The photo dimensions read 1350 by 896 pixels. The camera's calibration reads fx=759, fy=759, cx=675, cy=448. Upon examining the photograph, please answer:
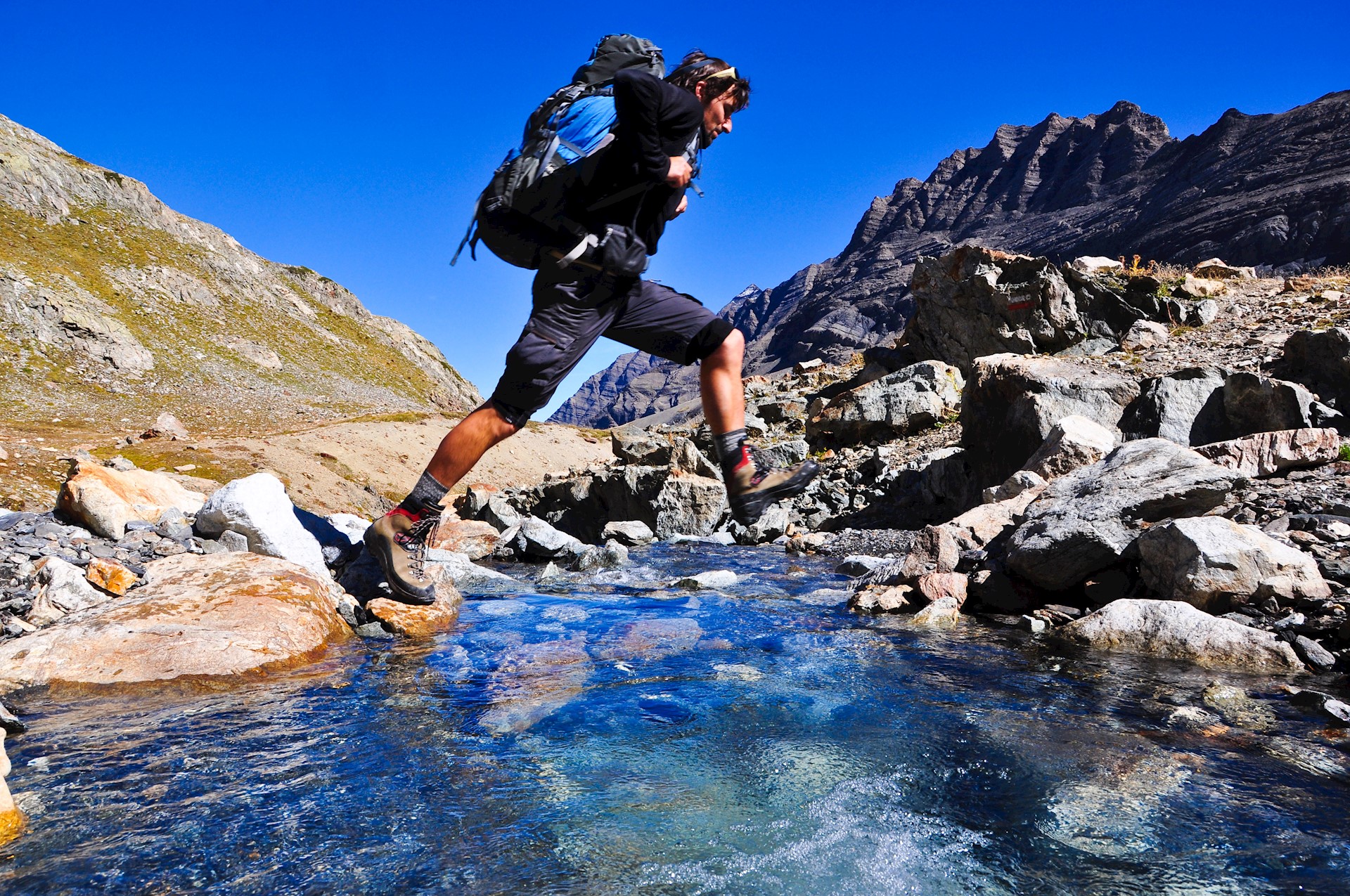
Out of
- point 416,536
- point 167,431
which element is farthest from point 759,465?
point 167,431

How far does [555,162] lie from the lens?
11.7 feet

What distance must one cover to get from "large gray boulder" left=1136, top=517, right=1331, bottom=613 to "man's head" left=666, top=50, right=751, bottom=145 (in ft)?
15.3

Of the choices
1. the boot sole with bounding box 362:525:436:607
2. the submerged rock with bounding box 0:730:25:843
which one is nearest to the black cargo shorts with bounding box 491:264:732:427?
the boot sole with bounding box 362:525:436:607

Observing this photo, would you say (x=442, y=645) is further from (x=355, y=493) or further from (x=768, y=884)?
(x=355, y=493)

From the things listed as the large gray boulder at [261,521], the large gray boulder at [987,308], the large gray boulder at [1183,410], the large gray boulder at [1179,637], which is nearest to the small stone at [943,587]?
the large gray boulder at [1179,637]

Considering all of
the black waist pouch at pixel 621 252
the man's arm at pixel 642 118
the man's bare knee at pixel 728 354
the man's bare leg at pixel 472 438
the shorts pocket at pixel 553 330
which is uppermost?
the man's arm at pixel 642 118

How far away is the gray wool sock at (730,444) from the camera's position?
415cm

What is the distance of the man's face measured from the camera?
3.92m

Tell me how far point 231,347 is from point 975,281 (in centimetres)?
5264

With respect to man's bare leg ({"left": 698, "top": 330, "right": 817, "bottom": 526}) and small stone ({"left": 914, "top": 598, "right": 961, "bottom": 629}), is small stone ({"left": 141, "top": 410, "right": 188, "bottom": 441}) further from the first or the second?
man's bare leg ({"left": 698, "top": 330, "right": 817, "bottom": 526})

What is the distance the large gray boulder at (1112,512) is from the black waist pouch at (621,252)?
4.82 meters

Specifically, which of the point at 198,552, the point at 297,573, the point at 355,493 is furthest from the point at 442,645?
the point at 355,493

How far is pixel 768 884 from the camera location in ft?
7.46

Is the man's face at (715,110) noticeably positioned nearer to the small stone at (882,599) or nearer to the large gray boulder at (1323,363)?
the small stone at (882,599)
